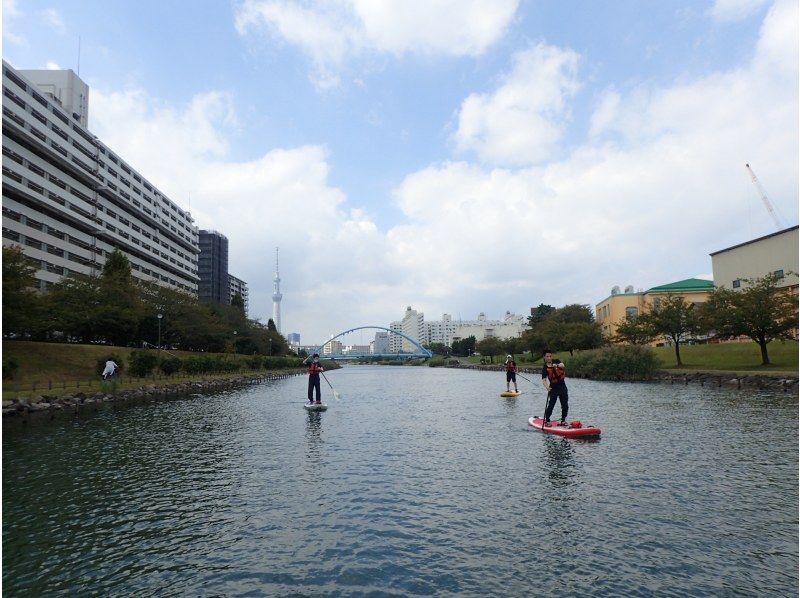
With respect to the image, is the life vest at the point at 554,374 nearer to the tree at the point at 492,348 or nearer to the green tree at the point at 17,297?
the green tree at the point at 17,297

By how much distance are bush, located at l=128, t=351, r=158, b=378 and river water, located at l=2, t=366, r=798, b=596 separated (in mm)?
33028

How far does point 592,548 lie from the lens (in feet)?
32.1

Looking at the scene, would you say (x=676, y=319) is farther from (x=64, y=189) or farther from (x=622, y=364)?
(x=64, y=189)

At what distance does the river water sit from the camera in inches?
344

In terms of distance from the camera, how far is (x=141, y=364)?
2179 inches

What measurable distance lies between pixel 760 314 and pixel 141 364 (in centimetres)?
6849

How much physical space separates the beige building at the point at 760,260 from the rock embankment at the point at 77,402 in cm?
8289

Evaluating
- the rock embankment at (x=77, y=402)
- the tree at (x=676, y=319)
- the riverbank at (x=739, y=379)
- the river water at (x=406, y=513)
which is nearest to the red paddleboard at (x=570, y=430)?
the river water at (x=406, y=513)

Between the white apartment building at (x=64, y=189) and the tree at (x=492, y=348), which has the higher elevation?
the white apartment building at (x=64, y=189)

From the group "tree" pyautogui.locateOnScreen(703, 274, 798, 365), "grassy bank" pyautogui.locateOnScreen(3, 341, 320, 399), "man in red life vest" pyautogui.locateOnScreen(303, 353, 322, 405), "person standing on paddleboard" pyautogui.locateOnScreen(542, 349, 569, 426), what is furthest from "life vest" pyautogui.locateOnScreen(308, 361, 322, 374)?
"tree" pyautogui.locateOnScreen(703, 274, 798, 365)

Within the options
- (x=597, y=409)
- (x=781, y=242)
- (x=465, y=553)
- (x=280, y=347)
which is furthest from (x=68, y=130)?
(x=781, y=242)

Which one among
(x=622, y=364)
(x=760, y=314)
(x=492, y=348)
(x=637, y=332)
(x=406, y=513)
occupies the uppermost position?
(x=492, y=348)

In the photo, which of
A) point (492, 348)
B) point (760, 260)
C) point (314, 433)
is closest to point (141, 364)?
point (314, 433)

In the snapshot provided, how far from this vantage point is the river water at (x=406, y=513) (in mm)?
8742
